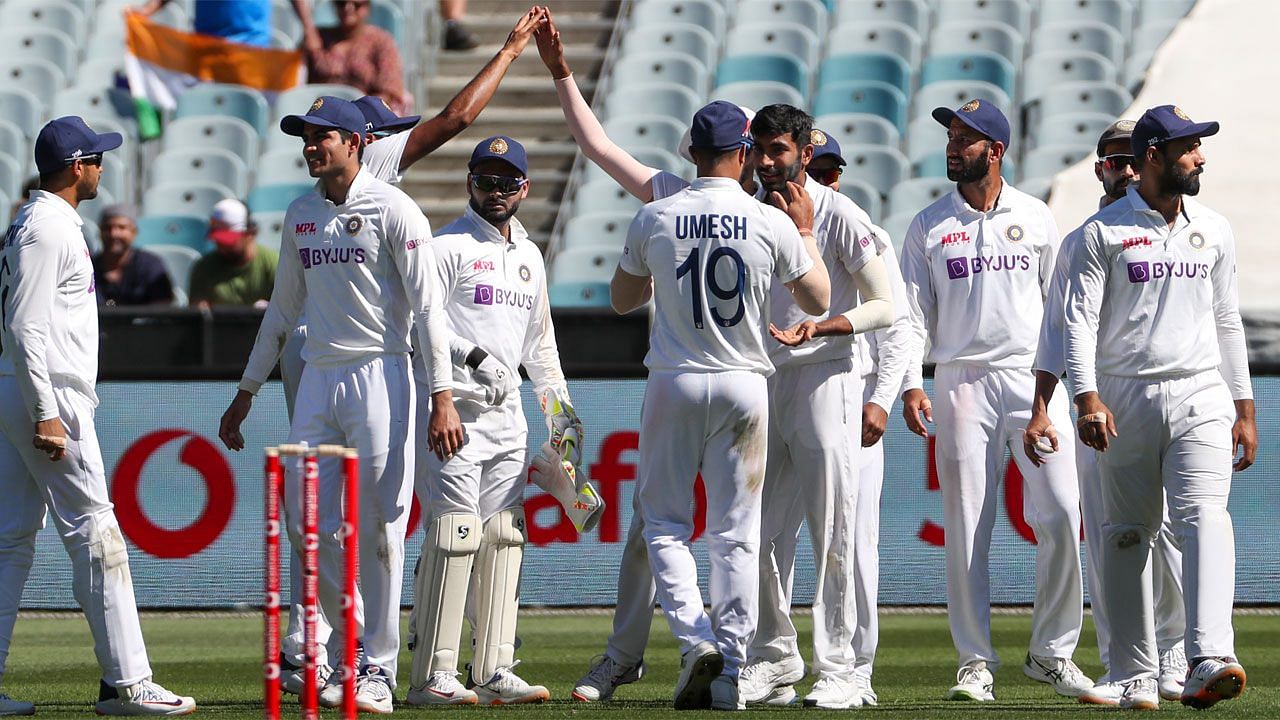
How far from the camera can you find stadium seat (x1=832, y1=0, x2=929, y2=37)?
15977 millimetres

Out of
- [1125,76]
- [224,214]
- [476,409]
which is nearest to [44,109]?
[224,214]

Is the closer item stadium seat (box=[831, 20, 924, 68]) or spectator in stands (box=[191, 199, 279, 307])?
spectator in stands (box=[191, 199, 279, 307])

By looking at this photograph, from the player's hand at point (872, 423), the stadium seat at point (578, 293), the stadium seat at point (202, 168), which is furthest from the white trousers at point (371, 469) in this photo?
the stadium seat at point (202, 168)

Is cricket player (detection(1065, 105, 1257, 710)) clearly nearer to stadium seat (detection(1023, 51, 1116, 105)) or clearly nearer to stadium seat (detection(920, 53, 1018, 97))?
stadium seat (detection(920, 53, 1018, 97))

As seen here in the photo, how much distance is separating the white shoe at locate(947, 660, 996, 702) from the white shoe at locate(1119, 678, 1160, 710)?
0.63 metres

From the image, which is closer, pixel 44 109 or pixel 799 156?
pixel 799 156

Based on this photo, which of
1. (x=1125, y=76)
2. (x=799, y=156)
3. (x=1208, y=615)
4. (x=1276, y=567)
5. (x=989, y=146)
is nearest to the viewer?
(x=1208, y=615)

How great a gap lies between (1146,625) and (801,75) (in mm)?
9342

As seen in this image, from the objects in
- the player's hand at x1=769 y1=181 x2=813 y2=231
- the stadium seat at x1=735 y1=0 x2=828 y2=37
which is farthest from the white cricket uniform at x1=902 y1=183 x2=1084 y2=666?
the stadium seat at x1=735 y1=0 x2=828 y2=37

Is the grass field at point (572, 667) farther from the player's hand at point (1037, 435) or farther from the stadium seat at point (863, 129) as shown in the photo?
the stadium seat at point (863, 129)

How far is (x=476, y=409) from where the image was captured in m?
7.11

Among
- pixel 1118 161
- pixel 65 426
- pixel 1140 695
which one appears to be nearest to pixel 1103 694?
pixel 1140 695

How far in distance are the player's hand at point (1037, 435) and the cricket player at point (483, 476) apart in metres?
1.90

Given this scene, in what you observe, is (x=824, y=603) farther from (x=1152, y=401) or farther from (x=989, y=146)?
(x=989, y=146)
